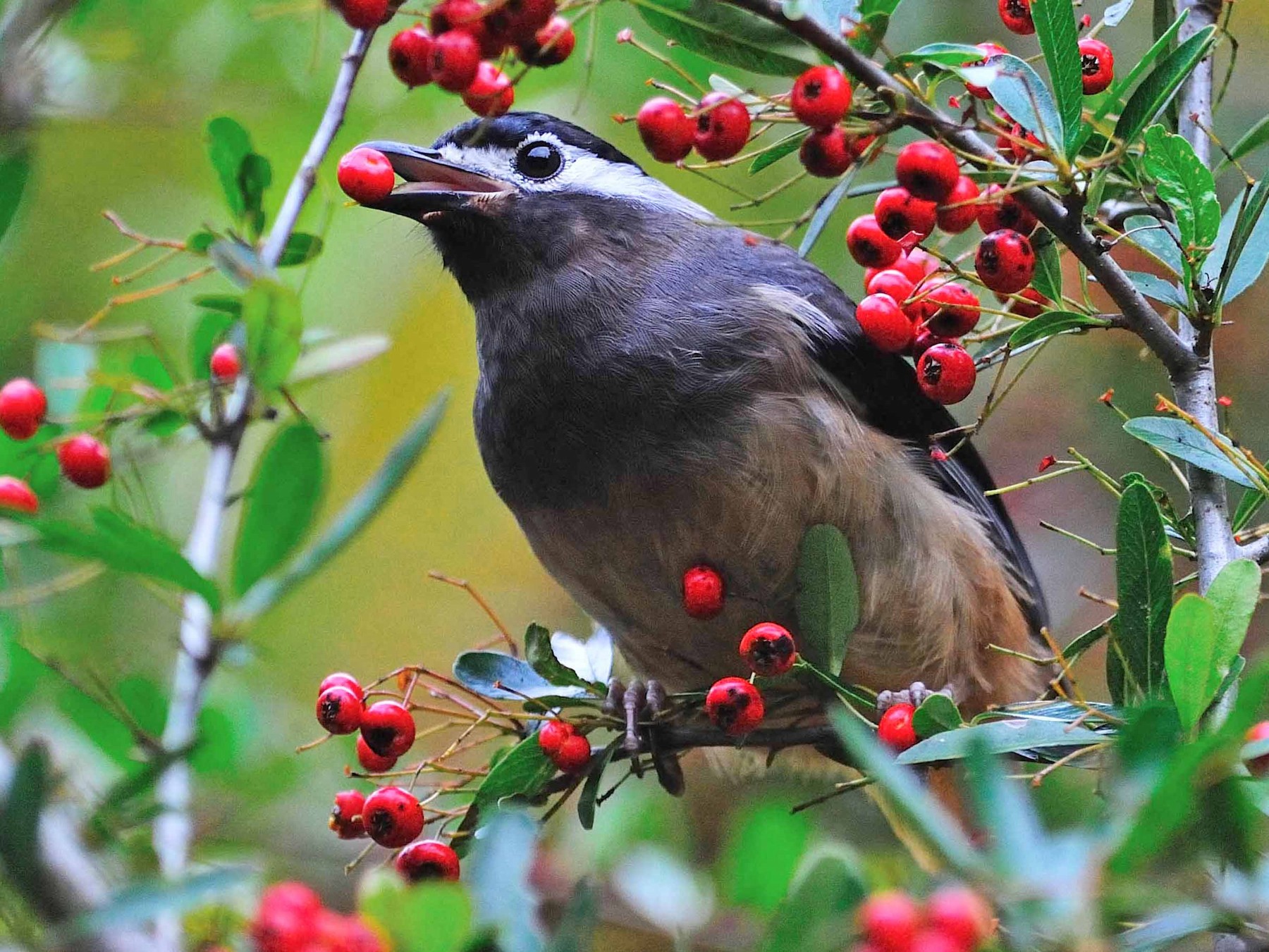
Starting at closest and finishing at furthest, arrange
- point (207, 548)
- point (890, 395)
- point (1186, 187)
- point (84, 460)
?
point (1186, 187), point (207, 548), point (84, 460), point (890, 395)

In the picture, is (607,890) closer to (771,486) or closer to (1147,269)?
(771,486)

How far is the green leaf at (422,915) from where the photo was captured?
1563 millimetres

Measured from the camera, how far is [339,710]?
2.85 meters

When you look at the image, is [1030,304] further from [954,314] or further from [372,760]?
[372,760]

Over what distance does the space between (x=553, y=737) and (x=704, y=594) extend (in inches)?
30.2

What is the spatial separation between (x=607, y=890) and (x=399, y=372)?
2876 mm

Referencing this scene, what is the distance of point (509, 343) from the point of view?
13.3ft

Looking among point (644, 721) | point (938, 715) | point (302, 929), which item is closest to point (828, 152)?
point (938, 715)

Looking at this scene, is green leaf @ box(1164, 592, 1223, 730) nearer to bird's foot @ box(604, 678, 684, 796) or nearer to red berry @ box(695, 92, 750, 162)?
red berry @ box(695, 92, 750, 162)

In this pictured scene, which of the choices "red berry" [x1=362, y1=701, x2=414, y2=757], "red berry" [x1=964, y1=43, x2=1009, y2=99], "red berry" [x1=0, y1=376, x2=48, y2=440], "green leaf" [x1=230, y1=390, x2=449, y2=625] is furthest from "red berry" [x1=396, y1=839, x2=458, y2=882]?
"red berry" [x1=964, y1=43, x2=1009, y2=99]

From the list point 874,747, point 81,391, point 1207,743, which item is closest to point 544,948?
point 874,747

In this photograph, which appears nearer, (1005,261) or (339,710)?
(1005,261)

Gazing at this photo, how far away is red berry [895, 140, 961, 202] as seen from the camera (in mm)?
2312

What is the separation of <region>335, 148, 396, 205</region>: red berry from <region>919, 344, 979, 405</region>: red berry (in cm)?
126
